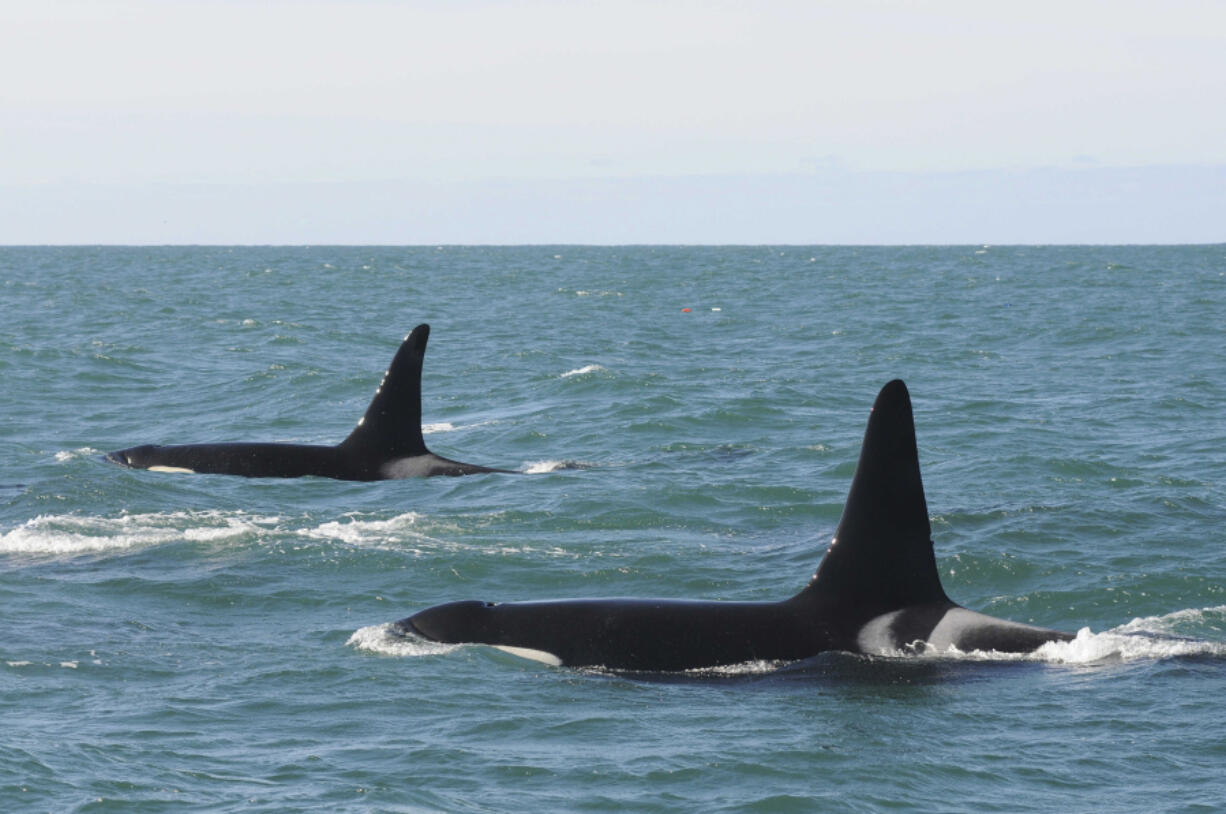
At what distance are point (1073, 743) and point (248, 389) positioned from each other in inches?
1139

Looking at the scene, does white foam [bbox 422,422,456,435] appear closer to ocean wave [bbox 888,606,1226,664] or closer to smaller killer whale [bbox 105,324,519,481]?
smaller killer whale [bbox 105,324,519,481]

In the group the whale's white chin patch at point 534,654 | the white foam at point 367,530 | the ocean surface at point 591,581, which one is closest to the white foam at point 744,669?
the ocean surface at point 591,581

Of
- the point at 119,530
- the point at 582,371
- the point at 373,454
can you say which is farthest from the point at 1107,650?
the point at 582,371

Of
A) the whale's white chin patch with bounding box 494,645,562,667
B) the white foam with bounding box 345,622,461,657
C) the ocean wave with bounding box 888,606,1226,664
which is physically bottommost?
the white foam with bounding box 345,622,461,657

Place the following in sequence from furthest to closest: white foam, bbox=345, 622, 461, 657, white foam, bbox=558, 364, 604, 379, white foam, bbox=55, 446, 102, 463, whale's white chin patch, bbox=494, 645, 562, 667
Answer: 1. white foam, bbox=558, 364, 604, 379
2. white foam, bbox=55, 446, 102, 463
3. white foam, bbox=345, 622, 461, 657
4. whale's white chin patch, bbox=494, 645, 562, 667

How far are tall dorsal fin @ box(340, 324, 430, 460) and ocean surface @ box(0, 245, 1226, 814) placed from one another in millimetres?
860

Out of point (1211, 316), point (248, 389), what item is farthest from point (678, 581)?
point (1211, 316)

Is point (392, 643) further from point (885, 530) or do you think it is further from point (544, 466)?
point (544, 466)

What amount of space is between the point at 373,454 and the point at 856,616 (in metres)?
12.5

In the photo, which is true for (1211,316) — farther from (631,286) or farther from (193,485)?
(193,485)

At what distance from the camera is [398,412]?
24.0 metres

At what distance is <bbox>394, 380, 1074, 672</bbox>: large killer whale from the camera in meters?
12.9

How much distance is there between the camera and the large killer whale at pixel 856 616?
1291 cm

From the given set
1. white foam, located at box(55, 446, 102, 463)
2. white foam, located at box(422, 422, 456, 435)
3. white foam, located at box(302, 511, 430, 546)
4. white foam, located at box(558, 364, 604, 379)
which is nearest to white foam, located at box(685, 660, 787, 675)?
white foam, located at box(302, 511, 430, 546)
